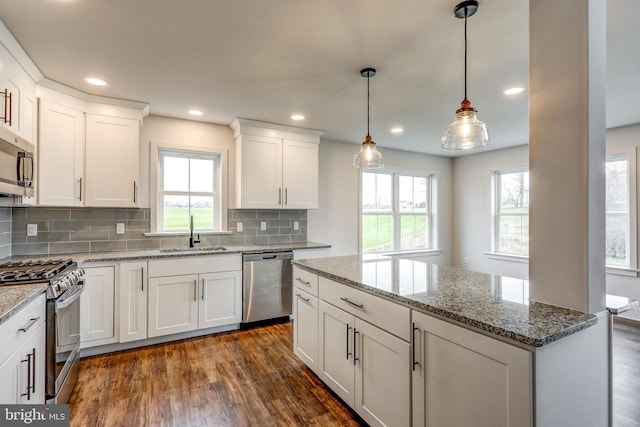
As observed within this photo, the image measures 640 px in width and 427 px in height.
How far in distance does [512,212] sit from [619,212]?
4.46 ft

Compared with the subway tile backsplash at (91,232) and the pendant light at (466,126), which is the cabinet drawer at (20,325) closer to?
the subway tile backsplash at (91,232)

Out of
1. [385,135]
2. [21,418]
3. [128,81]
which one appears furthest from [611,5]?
[21,418]

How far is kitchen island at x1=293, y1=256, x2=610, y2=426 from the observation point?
1.12 m

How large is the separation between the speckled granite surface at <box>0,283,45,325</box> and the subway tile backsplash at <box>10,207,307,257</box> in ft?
4.67

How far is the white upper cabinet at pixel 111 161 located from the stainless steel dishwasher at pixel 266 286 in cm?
141

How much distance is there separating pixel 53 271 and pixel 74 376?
861mm

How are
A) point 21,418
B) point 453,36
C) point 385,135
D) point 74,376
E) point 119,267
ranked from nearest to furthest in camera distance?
point 21,418, point 453,36, point 74,376, point 119,267, point 385,135

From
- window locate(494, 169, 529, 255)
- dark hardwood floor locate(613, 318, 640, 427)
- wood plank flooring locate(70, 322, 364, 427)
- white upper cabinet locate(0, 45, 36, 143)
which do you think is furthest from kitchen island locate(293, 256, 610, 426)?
window locate(494, 169, 529, 255)

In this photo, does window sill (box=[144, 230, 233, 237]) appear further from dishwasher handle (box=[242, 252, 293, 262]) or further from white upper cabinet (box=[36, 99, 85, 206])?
white upper cabinet (box=[36, 99, 85, 206])

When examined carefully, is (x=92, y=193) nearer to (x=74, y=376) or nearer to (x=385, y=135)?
(x=74, y=376)

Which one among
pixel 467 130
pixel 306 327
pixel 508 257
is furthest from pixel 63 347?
pixel 508 257

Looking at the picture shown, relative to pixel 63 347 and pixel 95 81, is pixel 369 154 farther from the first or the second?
pixel 63 347

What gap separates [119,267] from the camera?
2.95m

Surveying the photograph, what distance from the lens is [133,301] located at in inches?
119
